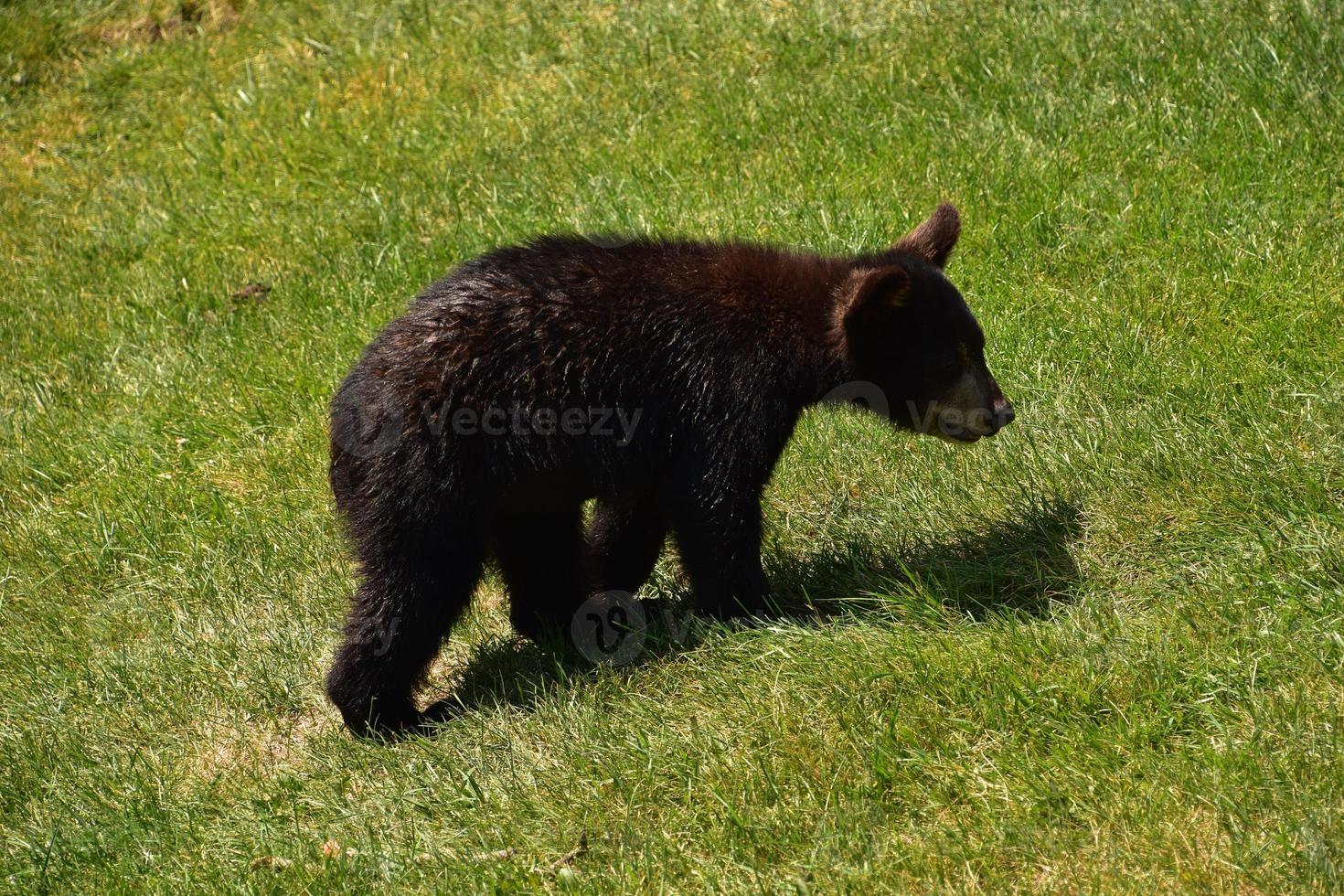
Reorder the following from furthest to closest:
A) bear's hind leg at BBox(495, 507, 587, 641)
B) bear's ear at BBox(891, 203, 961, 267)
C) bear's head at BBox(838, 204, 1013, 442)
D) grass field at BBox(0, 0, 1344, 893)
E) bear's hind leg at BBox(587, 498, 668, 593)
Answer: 1. bear's ear at BBox(891, 203, 961, 267)
2. bear's hind leg at BBox(587, 498, 668, 593)
3. bear's hind leg at BBox(495, 507, 587, 641)
4. bear's head at BBox(838, 204, 1013, 442)
5. grass field at BBox(0, 0, 1344, 893)

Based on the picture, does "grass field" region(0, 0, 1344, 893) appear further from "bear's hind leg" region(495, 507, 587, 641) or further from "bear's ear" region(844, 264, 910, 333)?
"bear's ear" region(844, 264, 910, 333)

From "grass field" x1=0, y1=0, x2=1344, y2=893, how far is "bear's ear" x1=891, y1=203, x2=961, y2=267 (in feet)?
2.62

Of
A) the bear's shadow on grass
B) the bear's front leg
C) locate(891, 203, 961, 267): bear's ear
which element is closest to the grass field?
the bear's shadow on grass

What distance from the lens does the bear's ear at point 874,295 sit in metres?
5.36

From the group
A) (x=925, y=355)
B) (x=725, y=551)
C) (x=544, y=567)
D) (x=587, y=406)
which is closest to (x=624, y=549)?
(x=544, y=567)

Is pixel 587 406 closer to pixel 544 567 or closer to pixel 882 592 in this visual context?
pixel 544 567

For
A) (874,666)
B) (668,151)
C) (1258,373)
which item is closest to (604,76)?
(668,151)

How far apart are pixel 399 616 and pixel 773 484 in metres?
2.03

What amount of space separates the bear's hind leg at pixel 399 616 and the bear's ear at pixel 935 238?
230 cm

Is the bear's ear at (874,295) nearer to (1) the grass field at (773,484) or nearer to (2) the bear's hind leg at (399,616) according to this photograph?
(1) the grass field at (773,484)

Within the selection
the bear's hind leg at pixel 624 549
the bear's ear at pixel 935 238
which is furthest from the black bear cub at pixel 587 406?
the bear's ear at pixel 935 238

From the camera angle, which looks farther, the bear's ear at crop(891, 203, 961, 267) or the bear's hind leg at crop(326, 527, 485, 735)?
the bear's ear at crop(891, 203, 961, 267)

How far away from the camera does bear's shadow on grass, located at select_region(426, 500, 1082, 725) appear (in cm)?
539

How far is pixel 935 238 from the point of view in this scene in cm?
621
